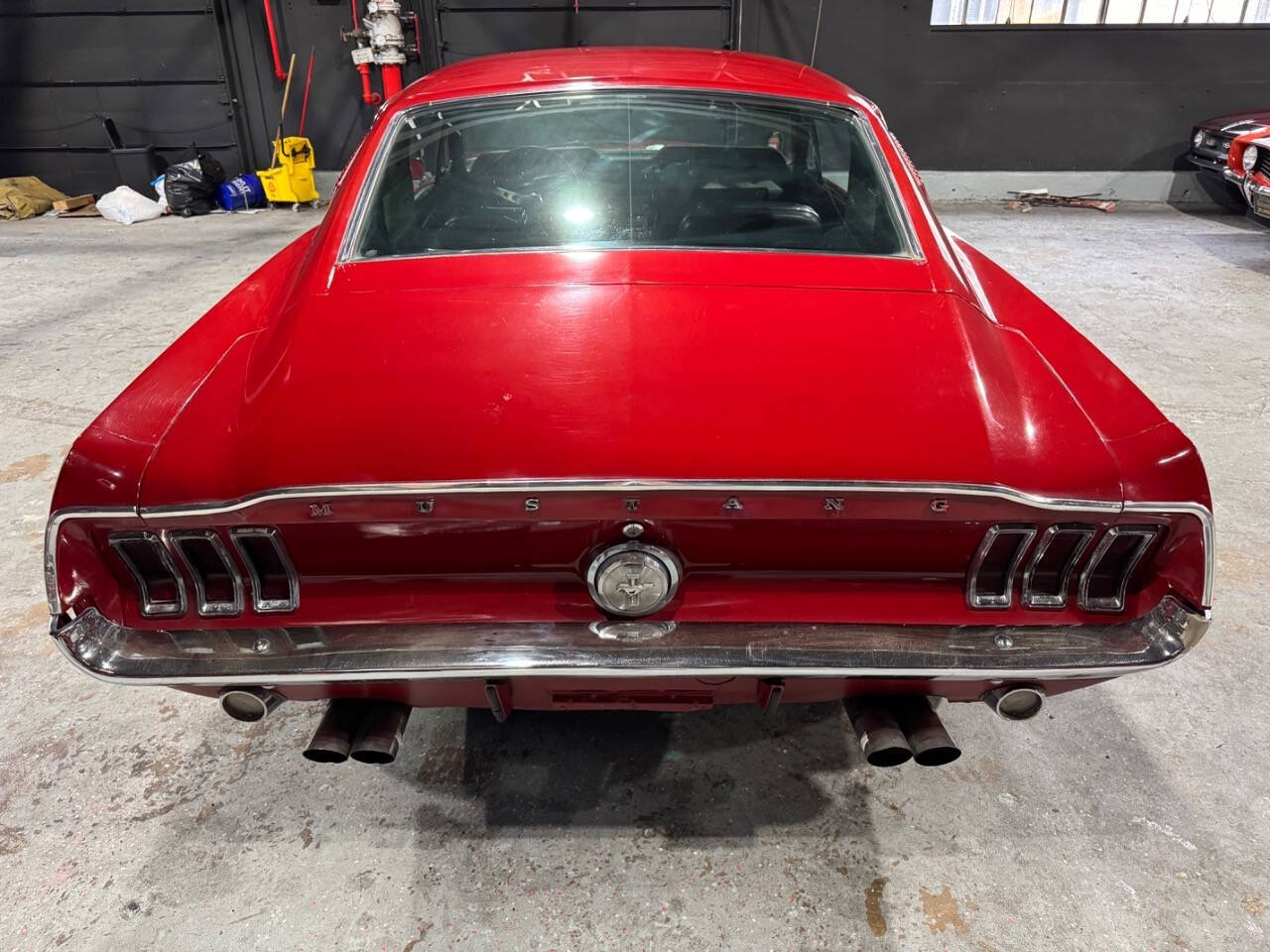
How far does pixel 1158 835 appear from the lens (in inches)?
70.9

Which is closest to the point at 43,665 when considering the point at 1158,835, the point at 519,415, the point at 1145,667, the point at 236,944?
the point at 236,944

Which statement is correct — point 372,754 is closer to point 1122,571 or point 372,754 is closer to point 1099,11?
point 1122,571

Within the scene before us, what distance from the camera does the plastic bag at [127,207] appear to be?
8.24 meters

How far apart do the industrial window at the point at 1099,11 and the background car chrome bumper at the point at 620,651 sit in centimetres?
867

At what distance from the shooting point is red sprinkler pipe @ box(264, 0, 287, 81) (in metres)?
8.41

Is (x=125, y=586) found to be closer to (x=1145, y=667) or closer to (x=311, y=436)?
(x=311, y=436)

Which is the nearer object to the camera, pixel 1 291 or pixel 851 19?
pixel 1 291

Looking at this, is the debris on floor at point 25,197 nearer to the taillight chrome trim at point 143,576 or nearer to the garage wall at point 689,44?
the garage wall at point 689,44

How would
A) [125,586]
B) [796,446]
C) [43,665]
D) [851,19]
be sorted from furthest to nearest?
1. [851,19]
2. [43,665]
3. [125,586]
4. [796,446]

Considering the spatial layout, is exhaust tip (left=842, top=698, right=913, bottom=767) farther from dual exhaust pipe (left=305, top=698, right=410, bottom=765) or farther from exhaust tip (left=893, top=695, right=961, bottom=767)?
dual exhaust pipe (left=305, top=698, right=410, bottom=765)

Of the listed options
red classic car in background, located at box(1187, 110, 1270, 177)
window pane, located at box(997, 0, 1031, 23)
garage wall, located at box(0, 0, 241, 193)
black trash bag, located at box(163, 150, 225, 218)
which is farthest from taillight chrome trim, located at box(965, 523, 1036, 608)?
garage wall, located at box(0, 0, 241, 193)

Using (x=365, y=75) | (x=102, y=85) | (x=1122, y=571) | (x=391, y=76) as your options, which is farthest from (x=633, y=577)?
(x=102, y=85)

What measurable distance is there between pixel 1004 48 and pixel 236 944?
31.6ft

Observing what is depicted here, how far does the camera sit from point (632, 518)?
1.40 m
